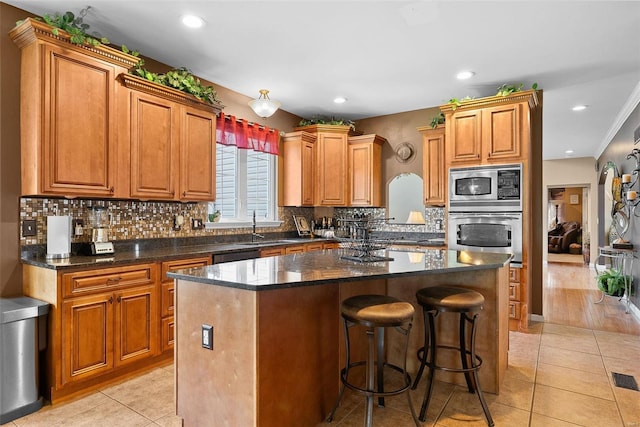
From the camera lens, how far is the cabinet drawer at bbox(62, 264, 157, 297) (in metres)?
2.46

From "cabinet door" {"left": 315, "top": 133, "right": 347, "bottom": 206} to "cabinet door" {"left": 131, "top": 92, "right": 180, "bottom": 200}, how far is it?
2321 mm

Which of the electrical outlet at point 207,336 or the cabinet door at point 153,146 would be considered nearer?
the electrical outlet at point 207,336

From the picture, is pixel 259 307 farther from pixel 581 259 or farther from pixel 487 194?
pixel 581 259

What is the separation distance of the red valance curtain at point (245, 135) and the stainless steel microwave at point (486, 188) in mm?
2320

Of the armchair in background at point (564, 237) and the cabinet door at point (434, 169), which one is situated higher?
the cabinet door at point (434, 169)

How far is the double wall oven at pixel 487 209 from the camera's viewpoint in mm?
4027

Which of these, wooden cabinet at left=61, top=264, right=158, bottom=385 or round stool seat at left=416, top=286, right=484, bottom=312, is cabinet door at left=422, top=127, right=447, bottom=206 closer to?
round stool seat at left=416, top=286, right=484, bottom=312

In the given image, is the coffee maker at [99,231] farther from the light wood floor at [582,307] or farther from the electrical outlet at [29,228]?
the light wood floor at [582,307]

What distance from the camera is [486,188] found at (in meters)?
4.18

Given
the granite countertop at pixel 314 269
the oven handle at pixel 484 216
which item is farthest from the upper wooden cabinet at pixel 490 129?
the granite countertop at pixel 314 269

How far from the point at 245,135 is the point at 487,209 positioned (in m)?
2.97

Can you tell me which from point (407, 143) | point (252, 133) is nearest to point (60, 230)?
point (252, 133)

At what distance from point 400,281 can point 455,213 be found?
193 cm

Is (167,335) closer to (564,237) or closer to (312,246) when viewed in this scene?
(312,246)
